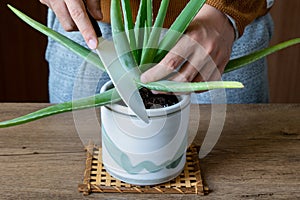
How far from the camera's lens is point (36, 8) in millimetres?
1638

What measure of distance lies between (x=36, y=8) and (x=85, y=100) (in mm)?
1042

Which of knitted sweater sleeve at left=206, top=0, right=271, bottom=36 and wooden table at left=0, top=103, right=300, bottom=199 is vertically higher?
knitted sweater sleeve at left=206, top=0, right=271, bottom=36

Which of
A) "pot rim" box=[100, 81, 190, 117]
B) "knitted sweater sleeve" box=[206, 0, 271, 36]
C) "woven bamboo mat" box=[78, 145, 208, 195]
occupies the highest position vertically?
"knitted sweater sleeve" box=[206, 0, 271, 36]

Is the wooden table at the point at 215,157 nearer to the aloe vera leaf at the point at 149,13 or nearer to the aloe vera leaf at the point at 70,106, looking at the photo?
the aloe vera leaf at the point at 70,106

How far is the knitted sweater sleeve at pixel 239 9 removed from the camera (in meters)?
0.81

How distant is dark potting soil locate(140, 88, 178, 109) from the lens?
28.1 inches

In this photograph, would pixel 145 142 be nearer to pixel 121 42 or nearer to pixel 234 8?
pixel 121 42

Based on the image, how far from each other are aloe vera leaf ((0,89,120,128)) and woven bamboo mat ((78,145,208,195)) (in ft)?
0.39

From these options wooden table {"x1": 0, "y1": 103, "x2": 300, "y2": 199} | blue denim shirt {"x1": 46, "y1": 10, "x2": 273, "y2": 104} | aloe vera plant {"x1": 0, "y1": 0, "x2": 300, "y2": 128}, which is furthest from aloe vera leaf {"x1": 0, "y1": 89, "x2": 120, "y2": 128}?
blue denim shirt {"x1": 46, "y1": 10, "x2": 273, "y2": 104}

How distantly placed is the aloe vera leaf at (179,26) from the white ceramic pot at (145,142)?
7cm

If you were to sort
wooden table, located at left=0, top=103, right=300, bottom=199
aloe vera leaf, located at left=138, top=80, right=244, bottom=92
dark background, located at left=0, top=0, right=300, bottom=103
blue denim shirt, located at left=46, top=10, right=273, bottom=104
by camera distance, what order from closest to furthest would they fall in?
1. aloe vera leaf, located at left=138, top=80, right=244, bottom=92
2. wooden table, located at left=0, top=103, right=300, bottom=199
3. blue denim shirt, located at left=46, top=10, right=273, bottom=104
4. dark background, located at left=0, top=0, right=300, bottom=103

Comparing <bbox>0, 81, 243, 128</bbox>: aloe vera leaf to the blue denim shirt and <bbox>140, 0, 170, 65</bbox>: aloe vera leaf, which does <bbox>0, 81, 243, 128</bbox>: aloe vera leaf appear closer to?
<bbox>140, 0, 170, 65</bbox>: aloe vera leaf

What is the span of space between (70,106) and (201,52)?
20 centimetres

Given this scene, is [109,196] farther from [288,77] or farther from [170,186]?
[288,77]
